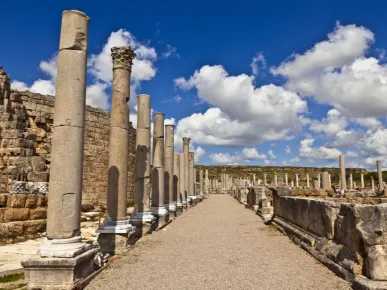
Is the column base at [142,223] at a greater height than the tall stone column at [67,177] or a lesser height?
lesser

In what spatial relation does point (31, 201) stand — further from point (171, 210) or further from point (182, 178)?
point (182, 178)

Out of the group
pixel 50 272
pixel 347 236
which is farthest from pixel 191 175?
pixel 50 272

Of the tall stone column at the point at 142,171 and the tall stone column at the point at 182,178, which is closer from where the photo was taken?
the tall stone column at the point at 142,171

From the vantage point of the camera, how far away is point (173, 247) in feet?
29.6

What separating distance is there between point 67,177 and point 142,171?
620 centimetres

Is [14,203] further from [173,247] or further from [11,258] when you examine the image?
[173,247]

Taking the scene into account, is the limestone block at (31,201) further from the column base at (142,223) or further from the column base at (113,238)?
the column base at (113,238)

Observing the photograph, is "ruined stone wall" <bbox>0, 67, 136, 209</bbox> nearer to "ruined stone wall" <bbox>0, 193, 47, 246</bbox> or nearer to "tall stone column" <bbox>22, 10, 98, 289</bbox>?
"ruined stone wall" <bbox>0, 193, 47, 246</bbox>

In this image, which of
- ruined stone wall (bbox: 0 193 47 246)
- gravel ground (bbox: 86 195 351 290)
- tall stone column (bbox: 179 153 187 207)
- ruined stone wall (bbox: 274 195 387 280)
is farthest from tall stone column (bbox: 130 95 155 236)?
tall stone column (bbox: 179 153 187 207)

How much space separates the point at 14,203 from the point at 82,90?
5.70 m

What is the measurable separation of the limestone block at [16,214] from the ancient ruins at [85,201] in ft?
0.10

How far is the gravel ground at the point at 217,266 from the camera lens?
556 cm

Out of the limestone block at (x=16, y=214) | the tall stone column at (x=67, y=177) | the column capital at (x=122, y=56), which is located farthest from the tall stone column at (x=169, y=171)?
the tall stone column at (x=67, y=177)

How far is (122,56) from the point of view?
9.52 metres
